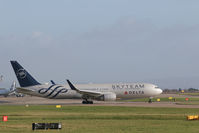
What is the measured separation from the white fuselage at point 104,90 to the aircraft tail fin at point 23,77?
940 mm

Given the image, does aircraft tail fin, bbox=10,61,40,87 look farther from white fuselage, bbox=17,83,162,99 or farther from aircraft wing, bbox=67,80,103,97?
aircraft wing, bbox=67,80,103,97

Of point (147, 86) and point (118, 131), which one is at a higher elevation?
point (147, 86)

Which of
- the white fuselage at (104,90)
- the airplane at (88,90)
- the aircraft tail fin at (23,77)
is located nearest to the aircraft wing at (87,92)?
the airplane at (88,90)

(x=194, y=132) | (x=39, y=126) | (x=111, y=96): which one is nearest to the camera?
(x=194, y=132)

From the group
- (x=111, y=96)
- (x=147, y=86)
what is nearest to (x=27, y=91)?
(x=111, y=96)

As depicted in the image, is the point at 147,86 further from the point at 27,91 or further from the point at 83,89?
the point at 27,91

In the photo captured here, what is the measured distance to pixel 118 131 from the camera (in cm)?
2584

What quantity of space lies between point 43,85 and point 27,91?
11.3 feet

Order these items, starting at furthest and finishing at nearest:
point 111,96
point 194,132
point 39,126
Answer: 1. point 111,96
2. point 39,126
3. point 194,132

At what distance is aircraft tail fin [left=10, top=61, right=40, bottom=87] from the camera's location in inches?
2881

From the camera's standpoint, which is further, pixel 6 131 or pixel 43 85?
Result: pixel 43 85

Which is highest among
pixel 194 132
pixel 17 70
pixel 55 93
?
pixel 17 70

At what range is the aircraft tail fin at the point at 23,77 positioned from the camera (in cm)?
7319

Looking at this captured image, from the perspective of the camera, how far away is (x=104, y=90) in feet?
239
